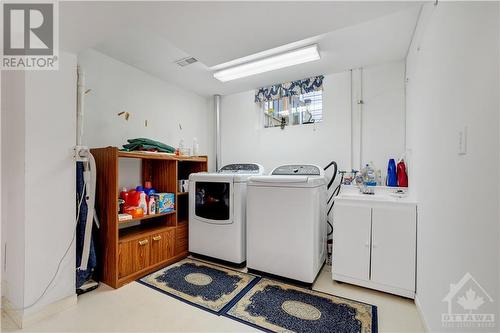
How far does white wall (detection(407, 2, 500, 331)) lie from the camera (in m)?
0.88

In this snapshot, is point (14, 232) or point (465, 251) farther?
point (14, 232)

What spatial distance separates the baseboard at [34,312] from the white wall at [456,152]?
2.70 meters

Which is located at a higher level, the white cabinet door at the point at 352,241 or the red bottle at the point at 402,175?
the red bottle at the point at 402,175

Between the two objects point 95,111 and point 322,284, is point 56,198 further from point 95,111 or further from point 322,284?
point 322,284

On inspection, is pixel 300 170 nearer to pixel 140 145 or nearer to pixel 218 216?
pixel 218 216

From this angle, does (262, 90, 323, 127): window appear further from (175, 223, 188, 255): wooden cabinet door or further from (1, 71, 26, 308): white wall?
(1, 71, 26, 308): white wall

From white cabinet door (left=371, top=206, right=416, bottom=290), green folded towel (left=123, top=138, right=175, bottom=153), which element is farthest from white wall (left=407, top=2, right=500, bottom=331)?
green folded towel (left=123, top=138, right=175, bottom=153)

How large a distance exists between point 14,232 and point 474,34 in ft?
10.1

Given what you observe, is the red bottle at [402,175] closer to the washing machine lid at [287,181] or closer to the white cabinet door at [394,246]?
the white cabinet door at [394,246]

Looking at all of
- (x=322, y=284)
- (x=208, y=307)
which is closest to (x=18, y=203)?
(x=208, y=307)

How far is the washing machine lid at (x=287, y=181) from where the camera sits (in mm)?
2291

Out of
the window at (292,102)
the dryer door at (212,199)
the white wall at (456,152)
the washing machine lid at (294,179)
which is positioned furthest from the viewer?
the window at (292,102)

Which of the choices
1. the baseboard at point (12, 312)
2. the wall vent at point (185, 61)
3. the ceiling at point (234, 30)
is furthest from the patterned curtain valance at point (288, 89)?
the baseboard at point (12, 312)

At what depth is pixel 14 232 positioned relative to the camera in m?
1.77
